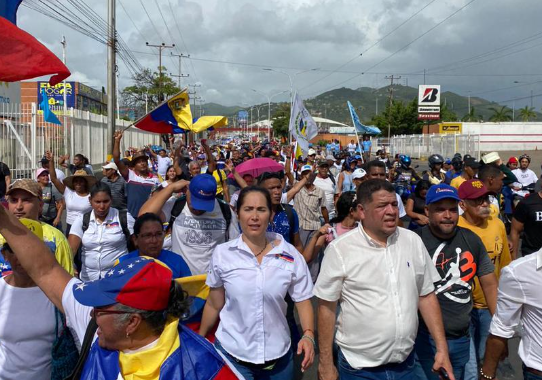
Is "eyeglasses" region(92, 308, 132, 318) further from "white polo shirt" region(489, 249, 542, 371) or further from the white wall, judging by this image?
the white wall

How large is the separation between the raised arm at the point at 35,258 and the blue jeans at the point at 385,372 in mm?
1699

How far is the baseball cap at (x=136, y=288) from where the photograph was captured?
1.98 m

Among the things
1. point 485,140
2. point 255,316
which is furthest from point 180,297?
point 485,140

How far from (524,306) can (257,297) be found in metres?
1.49

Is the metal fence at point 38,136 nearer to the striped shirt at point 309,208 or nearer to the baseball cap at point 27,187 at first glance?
the striped shirt at point 309,208

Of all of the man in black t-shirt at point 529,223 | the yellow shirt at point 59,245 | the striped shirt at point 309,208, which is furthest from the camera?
the striped shirt at point 309,208

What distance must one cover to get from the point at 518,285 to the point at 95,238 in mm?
3667

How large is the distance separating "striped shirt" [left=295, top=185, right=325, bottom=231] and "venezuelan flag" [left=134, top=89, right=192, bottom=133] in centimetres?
310

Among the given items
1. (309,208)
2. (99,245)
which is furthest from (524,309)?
(309,208)

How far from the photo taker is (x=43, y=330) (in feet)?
9.85

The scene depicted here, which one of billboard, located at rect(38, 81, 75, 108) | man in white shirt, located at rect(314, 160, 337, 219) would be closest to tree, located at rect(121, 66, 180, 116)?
billboard, located at rect(38, 81, 75, 108)

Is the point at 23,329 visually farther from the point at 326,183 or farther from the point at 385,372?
the point at 326,183

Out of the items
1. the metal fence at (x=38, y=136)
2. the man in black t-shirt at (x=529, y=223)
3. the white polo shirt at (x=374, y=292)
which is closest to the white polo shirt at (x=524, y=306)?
the white polo shirt at (x=374, y=292)

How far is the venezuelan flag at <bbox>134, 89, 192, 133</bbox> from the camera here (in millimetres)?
9430
